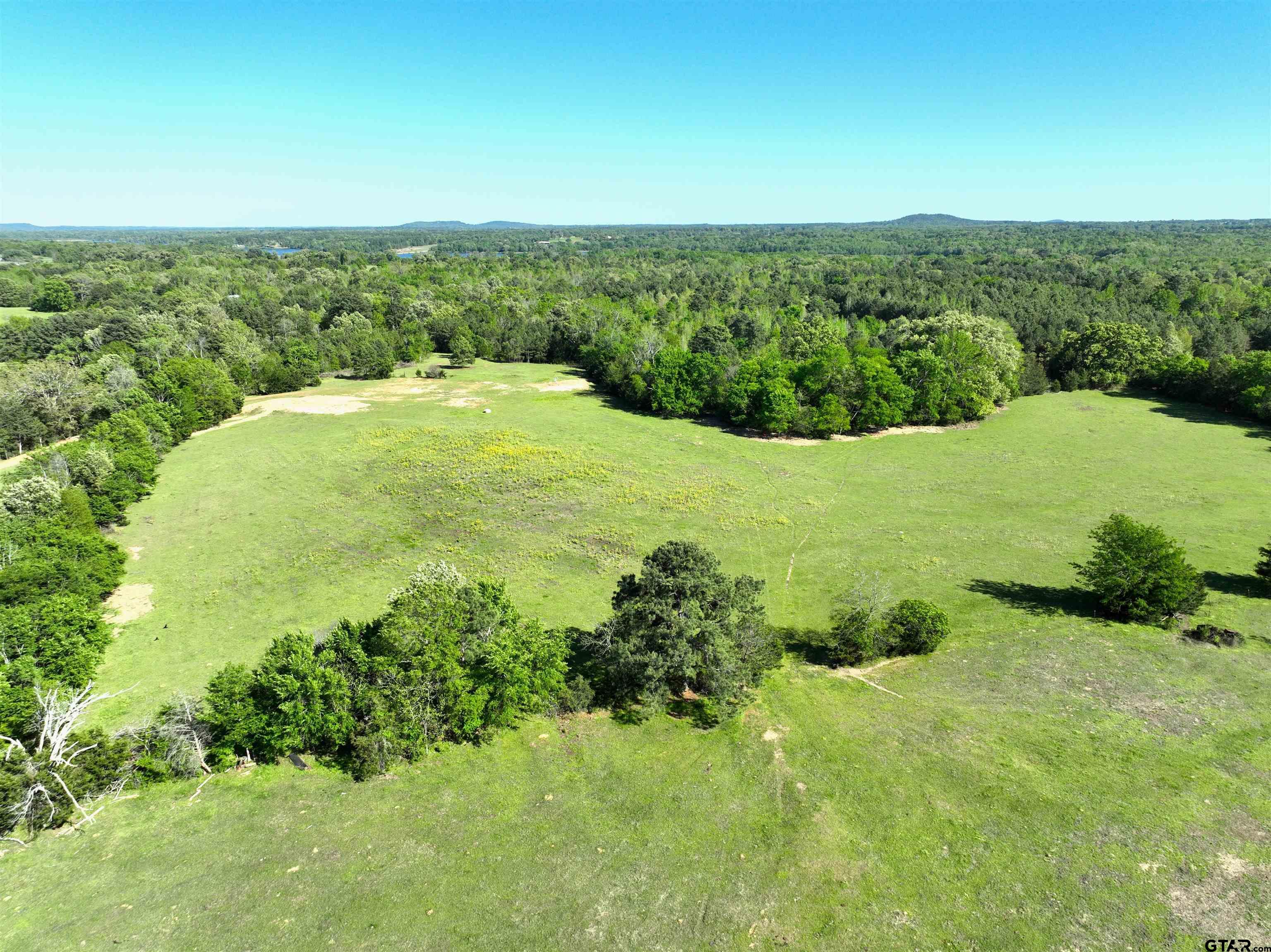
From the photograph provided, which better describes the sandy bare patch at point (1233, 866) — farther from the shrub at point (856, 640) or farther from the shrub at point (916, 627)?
the shrub at point (856, 640)

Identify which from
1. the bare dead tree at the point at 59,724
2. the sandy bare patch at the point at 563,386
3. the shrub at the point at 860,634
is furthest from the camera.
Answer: the sandy bare patch at the point at 563,386

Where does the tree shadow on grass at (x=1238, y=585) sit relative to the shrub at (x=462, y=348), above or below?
below

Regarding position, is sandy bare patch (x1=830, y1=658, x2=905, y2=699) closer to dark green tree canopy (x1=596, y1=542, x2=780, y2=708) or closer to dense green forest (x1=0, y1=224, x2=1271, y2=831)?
dense green forest (x1=0, y1=224, x2=1271, y2=831)

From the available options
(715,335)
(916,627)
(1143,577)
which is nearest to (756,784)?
(916,627)

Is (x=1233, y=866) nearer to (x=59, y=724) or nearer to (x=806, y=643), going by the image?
(x=806, y=643)

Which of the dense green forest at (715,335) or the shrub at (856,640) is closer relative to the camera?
the shrub at (856,640)

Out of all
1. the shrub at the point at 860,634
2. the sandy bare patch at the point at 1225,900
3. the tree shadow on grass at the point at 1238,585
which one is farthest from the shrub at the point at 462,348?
the sandy bare patch at the point at 1225,900
